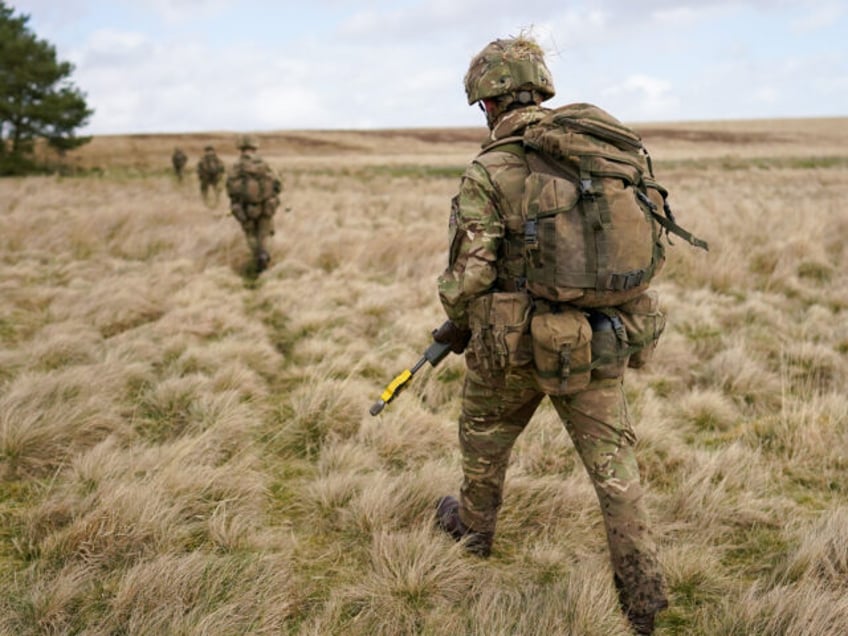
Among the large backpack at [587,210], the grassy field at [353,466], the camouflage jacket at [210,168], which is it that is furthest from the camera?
the camouflage jacket at [210,168]

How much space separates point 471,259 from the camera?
7.43ft

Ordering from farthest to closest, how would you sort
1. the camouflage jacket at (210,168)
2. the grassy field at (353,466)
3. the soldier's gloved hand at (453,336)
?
the camouflage jacket at (210,168) < the soldier's gloved hand at (453,336) < the grassy field at (353,466)

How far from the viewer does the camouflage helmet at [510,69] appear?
7.68 feet

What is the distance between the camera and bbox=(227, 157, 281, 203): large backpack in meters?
8.59

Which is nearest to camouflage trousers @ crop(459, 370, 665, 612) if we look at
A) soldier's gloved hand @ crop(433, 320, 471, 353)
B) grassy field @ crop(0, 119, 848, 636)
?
grassy field @ crop(0, 119, 848, 636)

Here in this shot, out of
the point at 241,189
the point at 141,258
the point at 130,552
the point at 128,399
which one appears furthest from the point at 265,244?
the point at 130,552

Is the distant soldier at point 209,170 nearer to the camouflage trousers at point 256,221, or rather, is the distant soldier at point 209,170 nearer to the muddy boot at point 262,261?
the camouflage trousers at point 256,221

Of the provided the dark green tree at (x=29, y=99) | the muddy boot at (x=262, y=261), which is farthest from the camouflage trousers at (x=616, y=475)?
the dark green tree at (x=29, y=99)

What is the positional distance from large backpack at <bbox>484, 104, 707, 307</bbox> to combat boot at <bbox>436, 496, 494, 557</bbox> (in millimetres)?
1202

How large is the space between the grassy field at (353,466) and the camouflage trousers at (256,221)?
1.01m

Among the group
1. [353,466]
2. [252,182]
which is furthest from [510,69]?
[252,182]

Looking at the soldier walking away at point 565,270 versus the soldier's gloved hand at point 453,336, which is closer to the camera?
the soldier walking away at point 565,270

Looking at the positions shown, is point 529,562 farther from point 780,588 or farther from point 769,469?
point 769,469

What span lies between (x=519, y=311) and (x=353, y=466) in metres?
1.64
